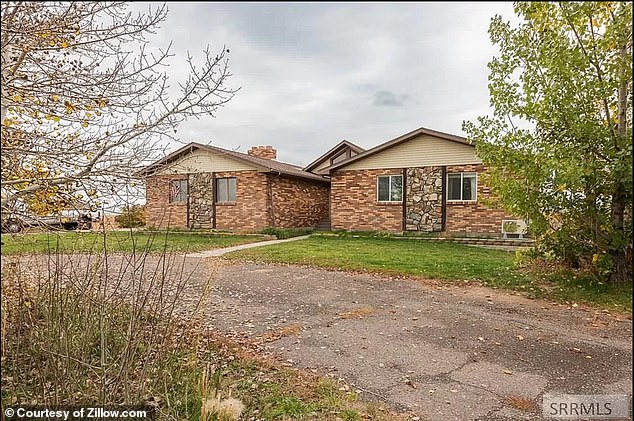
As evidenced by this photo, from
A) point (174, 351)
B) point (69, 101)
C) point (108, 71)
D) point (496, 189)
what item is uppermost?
point (108, 71)

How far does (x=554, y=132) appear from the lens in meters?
6.16

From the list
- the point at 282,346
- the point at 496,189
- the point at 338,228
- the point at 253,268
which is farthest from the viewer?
the point at 338,228

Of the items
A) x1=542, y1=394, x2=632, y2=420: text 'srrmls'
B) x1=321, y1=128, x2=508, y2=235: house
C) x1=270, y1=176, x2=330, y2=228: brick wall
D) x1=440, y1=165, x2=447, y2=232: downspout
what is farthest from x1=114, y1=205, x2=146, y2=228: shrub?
x1=270, y1=176, x2=330, y2=228: brick wall

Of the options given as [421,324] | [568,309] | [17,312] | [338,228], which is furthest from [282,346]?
[338,228]

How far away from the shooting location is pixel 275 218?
60.9 ft

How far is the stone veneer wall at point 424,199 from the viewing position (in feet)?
53.0

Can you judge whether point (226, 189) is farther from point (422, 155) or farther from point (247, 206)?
point (422, 155)

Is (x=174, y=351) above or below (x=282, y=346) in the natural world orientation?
above

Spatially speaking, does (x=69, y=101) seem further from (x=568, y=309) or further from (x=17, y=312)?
(x=568, y=309)

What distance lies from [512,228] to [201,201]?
1339 centimetres

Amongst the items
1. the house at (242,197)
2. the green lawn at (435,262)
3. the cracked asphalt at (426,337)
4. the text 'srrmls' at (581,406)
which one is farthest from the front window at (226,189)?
the text 'srrmls' at (581,406)

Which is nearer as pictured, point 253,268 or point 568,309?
point 568,309

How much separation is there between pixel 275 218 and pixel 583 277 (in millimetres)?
14250

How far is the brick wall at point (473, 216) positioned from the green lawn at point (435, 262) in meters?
1.08
